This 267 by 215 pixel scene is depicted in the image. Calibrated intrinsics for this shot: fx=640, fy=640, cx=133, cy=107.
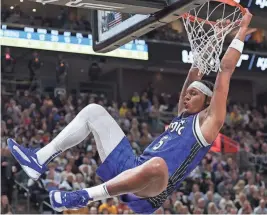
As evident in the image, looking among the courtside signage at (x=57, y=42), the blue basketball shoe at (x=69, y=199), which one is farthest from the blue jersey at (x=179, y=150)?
the courtside signage at (x=57, y=42)

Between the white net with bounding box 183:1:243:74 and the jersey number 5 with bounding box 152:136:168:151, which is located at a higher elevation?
the white net with bounding box 183:1:243:74

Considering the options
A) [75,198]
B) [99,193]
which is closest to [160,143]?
[99,193]

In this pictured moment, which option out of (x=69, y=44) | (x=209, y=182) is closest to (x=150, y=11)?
(x=209, y=182)

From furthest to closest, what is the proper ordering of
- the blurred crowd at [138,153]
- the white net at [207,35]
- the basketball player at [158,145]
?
the blurred crowd at [138,153]
the white net at [207,35]
the basketball player at [158,145]

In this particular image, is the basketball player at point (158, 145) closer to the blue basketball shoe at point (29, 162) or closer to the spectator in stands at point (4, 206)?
the blue basketball shoe at point (29, 162)

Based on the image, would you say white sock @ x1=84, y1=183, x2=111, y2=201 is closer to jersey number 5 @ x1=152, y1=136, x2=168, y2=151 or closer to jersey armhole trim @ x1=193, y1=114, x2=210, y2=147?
jersey number 5 @ x1=152, y1=136, x2=168, y2=151

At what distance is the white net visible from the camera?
618 centimetres

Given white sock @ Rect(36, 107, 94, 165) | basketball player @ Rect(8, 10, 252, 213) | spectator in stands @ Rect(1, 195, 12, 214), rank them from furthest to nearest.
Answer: spectator in stands @ Rect(1, 195, 12, 214) → white sock @ Rect(36, 107, 94, 165) → basketball player @ Rect(8, 10, 252, 213)

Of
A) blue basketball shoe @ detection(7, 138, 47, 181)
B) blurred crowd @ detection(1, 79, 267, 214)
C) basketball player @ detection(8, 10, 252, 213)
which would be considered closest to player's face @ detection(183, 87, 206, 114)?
basketball player @ detection(8, 10, 252, 213)

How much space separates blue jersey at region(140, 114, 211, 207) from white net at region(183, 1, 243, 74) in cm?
79

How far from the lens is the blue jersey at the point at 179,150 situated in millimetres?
5441

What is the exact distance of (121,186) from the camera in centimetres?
511

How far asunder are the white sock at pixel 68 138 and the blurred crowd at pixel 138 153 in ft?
16.7

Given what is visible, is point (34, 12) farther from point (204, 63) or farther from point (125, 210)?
point (204, 63)
